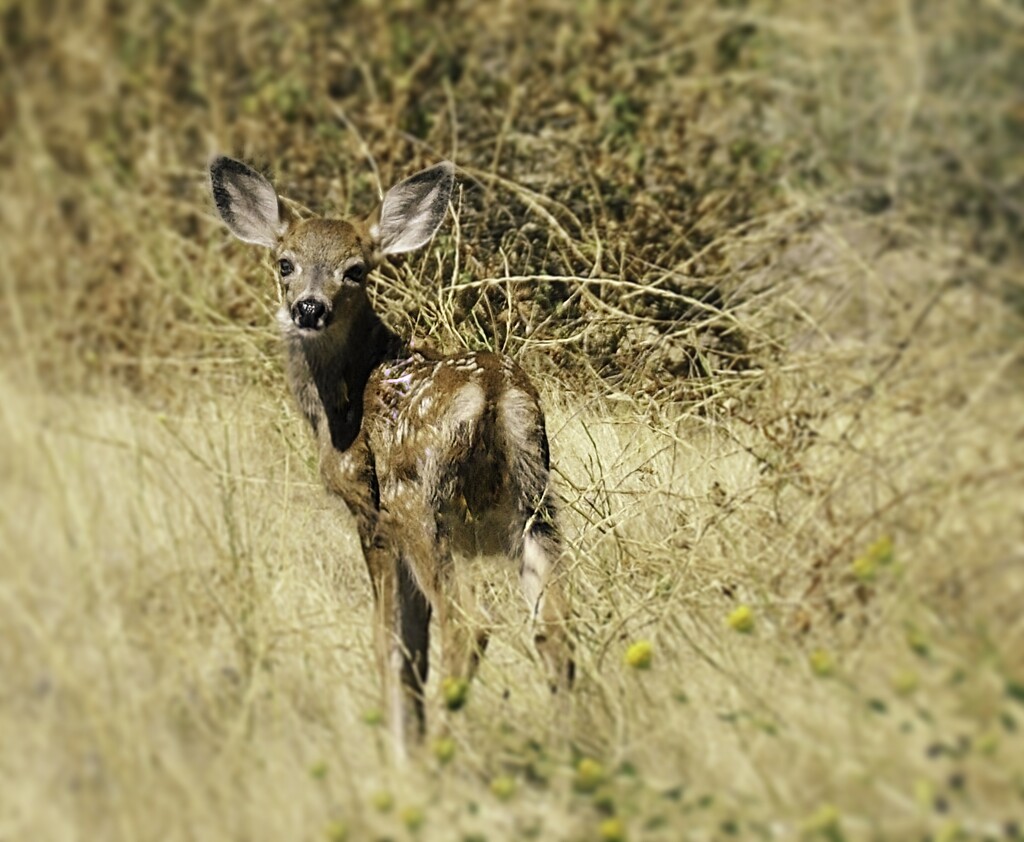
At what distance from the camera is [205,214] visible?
8.29m

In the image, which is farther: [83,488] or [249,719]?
[83,488]

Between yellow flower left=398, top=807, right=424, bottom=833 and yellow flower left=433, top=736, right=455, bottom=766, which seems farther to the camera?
yellow flower left=433, top=736, right=455, bottom=766

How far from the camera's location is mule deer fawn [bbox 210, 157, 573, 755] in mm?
4820

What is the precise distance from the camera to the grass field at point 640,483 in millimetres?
4121

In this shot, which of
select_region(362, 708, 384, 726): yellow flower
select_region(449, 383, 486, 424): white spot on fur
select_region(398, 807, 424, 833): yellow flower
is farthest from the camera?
select_region(449, 383, 486, 424): white spot on fur

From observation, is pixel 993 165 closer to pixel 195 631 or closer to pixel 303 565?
pixel 303 565

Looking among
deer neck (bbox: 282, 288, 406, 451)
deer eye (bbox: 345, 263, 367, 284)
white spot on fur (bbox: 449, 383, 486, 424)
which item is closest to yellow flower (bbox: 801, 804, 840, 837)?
white spot on fur (bbox: 449, 383, 486, 424)

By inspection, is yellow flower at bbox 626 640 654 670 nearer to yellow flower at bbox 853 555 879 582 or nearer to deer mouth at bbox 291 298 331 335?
yellow flower at bbox 853 555 879 582

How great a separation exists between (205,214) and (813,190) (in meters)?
3.72

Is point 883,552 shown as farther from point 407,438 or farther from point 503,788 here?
point 407,438

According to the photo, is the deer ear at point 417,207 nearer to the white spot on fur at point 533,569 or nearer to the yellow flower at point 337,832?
the white spot on fur at point 533,569

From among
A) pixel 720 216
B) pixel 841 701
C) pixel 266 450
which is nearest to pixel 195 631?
pixel 266 450

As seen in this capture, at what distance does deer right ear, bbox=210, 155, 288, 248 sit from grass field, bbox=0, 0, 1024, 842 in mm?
748

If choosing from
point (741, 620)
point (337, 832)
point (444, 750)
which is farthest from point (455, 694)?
point (741, 620)
